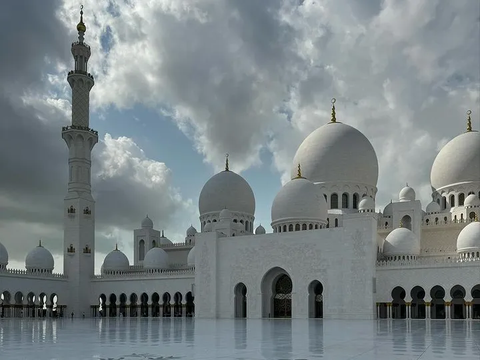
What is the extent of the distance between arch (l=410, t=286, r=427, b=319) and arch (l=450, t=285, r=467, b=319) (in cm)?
126

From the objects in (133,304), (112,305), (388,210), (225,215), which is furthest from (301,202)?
(112,305)

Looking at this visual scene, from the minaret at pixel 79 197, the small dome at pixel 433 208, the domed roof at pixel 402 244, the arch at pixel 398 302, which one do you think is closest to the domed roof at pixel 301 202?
the domed roof at pixel 402 244

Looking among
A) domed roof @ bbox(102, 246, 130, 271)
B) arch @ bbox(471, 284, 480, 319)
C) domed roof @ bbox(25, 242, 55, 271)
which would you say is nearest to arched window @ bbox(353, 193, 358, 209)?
arch @ bbox(471, 284, 480, 319)

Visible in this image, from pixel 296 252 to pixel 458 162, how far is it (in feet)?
34.3

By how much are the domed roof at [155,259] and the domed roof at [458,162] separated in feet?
53.1

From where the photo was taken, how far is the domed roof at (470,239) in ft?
87.4

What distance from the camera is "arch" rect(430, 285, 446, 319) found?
28.2m

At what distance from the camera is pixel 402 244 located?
28.2 metres

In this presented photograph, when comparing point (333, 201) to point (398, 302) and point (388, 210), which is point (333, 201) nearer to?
point (388, 210)

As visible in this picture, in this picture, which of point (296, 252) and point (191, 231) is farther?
point (191, 231)

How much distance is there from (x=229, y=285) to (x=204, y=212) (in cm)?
823

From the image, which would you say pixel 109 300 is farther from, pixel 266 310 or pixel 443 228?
pixel 443 228

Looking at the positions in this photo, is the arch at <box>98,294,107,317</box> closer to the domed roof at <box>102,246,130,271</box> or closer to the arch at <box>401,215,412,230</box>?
the domed roof at <box>102,246,130,271</box>

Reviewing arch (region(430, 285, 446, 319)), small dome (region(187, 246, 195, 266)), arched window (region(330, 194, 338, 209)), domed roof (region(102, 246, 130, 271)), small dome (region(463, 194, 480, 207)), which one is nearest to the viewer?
arch (region(430, 285, 446, 319))
